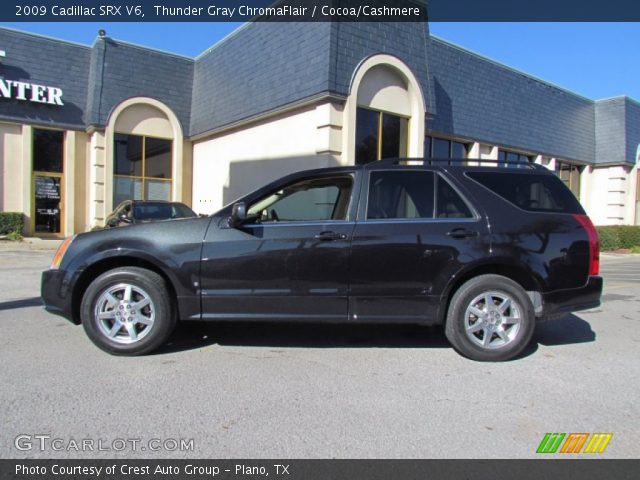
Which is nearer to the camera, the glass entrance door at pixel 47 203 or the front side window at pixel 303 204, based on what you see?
the front side window at pixel 303 204

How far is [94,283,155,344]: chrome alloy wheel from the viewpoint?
4625 mm

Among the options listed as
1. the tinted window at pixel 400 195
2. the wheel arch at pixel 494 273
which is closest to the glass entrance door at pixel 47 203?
the tinted window at pixel 400 195

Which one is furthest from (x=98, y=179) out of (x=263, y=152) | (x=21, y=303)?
(x=21, y=303)

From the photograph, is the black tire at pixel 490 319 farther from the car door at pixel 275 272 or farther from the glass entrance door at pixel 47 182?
the glass entrance door at pixel 47 182

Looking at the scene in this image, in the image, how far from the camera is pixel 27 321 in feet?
19.4

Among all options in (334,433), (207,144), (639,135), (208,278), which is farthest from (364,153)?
(639,135)

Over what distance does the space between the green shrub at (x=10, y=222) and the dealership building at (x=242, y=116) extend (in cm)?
65

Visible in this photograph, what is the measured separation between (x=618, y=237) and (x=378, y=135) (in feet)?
41.5

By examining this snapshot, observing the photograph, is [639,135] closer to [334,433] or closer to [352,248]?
[352,248]

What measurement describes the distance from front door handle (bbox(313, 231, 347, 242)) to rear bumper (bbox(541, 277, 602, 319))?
79.4 inches

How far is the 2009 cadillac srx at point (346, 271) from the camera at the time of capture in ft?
15.1

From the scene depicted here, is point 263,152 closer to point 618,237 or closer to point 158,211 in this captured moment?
point 158,211

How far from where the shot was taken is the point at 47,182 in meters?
18.0
